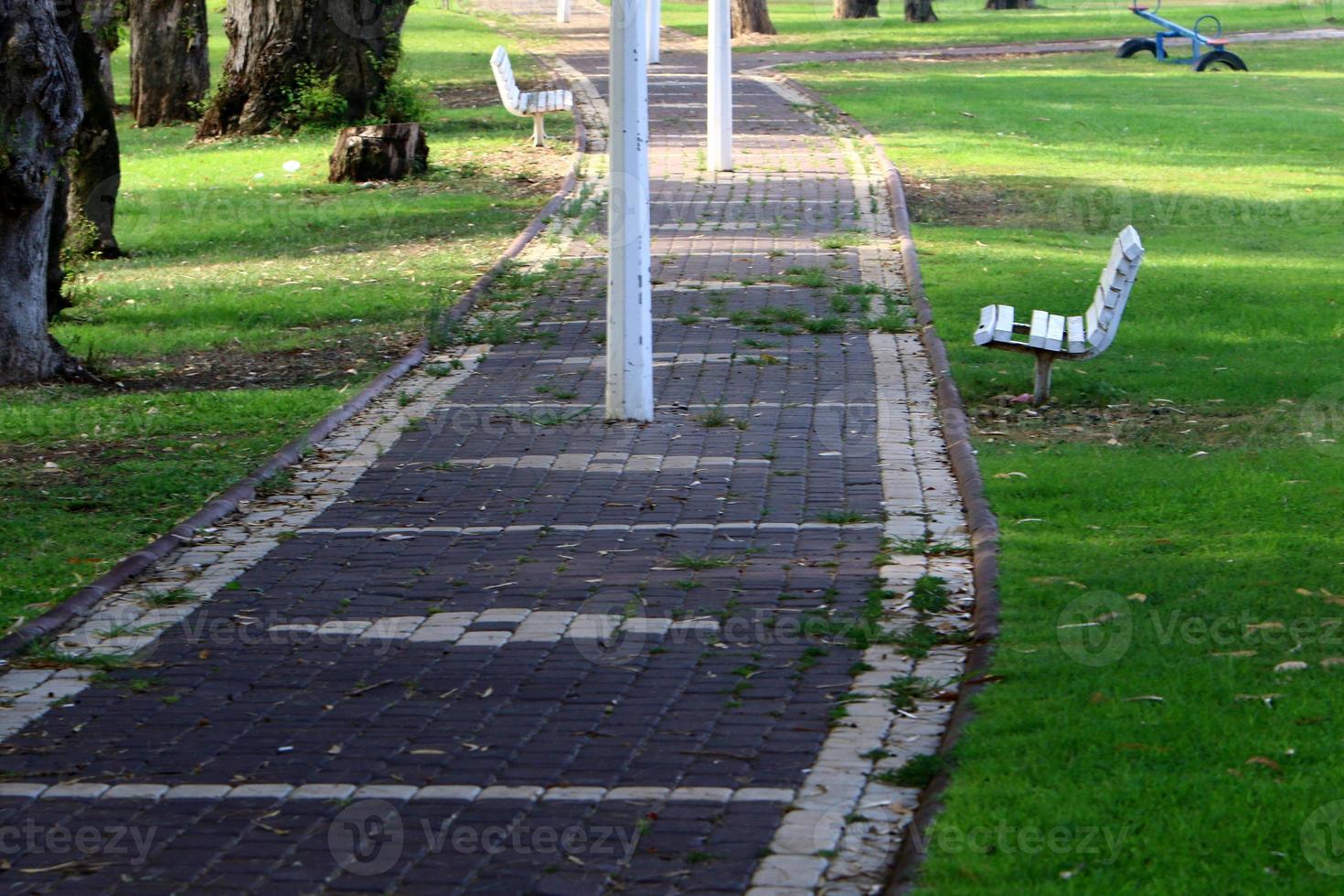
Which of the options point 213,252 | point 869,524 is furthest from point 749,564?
point 213,252

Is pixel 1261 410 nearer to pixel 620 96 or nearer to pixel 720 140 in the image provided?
pixel 620 96

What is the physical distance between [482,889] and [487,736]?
1.03 m

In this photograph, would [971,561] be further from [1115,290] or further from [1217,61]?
[1217,61]

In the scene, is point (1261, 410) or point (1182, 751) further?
point (1261, 410)

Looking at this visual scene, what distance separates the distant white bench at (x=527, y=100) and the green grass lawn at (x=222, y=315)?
47 centimetres

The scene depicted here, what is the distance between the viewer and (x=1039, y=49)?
35844mm

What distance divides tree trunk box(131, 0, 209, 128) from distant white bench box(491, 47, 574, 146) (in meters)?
7.15

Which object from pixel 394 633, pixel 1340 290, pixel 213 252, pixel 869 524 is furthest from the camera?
pixel 213 252

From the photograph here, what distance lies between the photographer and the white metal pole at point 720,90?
17984 millimetres

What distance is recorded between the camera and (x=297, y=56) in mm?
23812

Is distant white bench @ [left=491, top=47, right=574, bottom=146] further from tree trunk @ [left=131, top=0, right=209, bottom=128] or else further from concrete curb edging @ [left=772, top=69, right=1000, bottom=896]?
concrete curb edging @ [left=772, top=69, right=1000, bottom=896]

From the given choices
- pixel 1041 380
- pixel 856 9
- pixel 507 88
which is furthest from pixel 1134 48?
pixel 1041 380

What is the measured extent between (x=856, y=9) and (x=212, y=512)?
41.3m

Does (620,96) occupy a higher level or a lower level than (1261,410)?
higher
